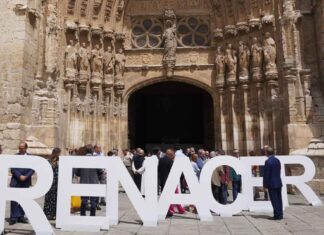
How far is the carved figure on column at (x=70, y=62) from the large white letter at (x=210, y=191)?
7348 mm

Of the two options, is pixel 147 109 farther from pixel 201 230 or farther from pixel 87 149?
pixel 201 230

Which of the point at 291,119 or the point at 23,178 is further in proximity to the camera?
the point at 291,119

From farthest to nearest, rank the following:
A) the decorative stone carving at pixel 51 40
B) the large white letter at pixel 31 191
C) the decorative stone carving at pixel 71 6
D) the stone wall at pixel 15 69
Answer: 1. the decorative stone carving at pixel 71 6
2. the decorative stone carving at pixel 51 40
3. the stone wall at pixel 15 69
4. the large white letter at pixel 31 191

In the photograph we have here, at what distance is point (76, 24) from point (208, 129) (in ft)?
23.6

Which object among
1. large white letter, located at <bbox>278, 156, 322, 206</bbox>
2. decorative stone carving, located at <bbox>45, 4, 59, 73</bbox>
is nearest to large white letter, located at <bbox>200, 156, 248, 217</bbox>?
large white letter, located at <bbox>278, 156, 322, 206</bbox>

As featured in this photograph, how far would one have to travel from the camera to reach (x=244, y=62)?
1245cm

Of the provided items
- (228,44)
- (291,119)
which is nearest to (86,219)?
(291,119)

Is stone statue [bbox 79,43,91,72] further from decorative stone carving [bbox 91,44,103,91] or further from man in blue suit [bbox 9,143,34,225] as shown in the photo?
man in blue suit [bbox 9,143,34,225]

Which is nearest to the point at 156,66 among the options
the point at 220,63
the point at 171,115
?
the point at 220,63

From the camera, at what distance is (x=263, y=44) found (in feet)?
39.2

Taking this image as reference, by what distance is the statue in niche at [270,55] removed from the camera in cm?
1161

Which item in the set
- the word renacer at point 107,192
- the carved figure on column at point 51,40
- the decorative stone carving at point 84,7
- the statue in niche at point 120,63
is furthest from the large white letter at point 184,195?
the decorative stone carving at point 84,7

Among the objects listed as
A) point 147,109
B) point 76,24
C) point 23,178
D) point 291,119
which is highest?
point 76,24

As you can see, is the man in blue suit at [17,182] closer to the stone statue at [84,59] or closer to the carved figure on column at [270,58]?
the stone statue at [84,59]
